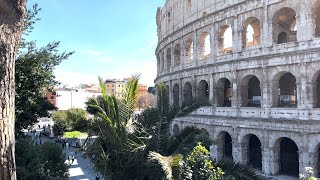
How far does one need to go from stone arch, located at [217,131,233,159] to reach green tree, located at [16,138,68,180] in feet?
32.8

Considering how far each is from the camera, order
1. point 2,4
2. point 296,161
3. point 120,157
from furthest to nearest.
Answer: point 296,161
point 120,157
point 2,4

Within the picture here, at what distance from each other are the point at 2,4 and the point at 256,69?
15139 millimetres

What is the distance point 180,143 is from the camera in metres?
8.82

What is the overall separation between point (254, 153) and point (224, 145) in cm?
216

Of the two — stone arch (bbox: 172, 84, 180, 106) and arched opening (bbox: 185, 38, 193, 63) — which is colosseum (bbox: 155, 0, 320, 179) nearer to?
arched opening (bbox: 185, 38, 193, 63)

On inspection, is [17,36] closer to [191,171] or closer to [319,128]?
[191,171]

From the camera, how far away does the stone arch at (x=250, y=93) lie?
1838 cm

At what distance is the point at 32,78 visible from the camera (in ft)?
50.7

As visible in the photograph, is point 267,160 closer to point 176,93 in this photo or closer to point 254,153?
point 254,153

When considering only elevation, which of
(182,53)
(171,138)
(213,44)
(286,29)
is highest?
(286,29)

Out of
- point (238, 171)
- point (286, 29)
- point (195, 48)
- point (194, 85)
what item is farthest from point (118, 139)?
point (286, 29)

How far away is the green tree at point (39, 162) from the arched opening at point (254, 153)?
36.6 ft

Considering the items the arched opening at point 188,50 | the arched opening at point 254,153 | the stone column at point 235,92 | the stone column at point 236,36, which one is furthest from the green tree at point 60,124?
the stone column at point 236,36

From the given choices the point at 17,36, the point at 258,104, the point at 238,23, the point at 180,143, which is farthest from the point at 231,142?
the point at 17,36
